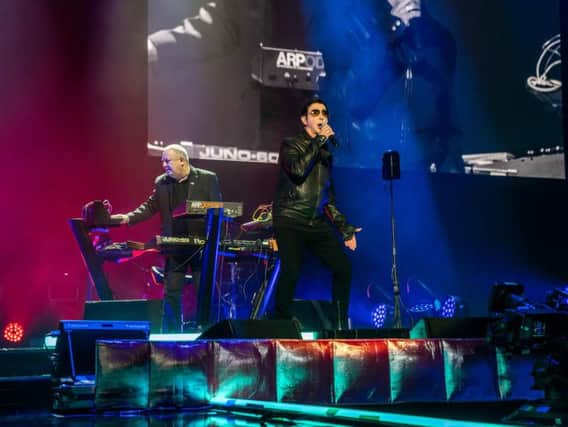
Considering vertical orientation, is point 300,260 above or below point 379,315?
above

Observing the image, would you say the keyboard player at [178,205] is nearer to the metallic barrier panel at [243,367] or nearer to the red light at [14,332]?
the metallic barrier panel at [243,367]

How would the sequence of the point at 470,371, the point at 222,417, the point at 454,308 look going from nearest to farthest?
the point at 222,417 → the point at 470,371 → the point at 454,308

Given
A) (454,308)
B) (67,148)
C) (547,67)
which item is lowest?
(454,308)

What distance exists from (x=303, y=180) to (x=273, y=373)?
1391mm

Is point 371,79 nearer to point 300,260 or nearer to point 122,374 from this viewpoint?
point 300,260

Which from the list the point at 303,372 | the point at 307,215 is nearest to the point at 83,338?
the point at 303,372

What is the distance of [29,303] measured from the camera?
7.44 m

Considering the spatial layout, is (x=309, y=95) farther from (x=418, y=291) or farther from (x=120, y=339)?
(x=120, y=339)

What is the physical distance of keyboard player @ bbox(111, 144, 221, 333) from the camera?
5.88 metres

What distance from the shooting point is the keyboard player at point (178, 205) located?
588 centimetres

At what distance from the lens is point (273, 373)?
14.4 ft

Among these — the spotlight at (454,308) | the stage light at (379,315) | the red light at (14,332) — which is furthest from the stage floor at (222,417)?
the stage light at (379,315)

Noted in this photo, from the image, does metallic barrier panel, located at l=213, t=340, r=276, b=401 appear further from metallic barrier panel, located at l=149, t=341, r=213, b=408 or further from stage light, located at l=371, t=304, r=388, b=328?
stage light, located at l=371, t=304, r=388, b=328

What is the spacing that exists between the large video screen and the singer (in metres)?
2.78
